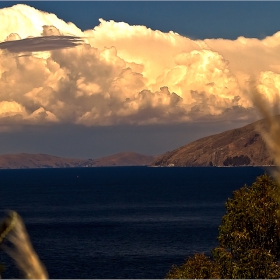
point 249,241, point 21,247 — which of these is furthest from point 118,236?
point 21,247

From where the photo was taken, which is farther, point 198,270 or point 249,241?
point 198,270

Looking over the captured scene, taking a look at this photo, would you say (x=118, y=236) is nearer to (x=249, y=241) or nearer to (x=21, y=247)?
(x=249, y=241)

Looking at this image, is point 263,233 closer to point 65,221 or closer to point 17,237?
point 17,237

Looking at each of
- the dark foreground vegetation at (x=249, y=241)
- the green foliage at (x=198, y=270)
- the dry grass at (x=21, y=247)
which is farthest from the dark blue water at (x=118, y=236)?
the dry grass at (x=21, y=247)

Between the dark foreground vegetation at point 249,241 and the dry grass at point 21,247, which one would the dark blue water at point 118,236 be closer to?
the dark foreground vegetation at point 249,241

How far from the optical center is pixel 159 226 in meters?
132

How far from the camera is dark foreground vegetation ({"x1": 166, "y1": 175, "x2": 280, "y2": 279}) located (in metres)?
27.7

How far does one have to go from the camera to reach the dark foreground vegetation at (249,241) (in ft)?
90.9

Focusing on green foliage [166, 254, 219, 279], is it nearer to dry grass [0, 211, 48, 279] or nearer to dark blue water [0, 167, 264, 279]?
dark blue water [0, 167, 264, 279]

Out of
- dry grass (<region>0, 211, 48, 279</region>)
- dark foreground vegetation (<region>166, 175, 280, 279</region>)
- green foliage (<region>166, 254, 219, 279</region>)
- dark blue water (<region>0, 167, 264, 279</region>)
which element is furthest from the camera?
dark blue water (<region>0, 167, 264, 279</region>)

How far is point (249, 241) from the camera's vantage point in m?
28.9

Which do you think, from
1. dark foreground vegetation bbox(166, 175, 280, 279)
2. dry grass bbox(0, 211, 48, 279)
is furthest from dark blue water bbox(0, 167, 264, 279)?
dry grass bbox(0, 211, 48, 279)

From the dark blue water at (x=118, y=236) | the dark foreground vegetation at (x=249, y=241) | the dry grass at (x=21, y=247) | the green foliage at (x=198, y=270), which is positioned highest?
the dry grass at (x=21, y=247)

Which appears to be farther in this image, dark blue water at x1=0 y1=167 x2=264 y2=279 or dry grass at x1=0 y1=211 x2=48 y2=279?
dark blue water at x1=0 y1=167 x2=264 y2=279
